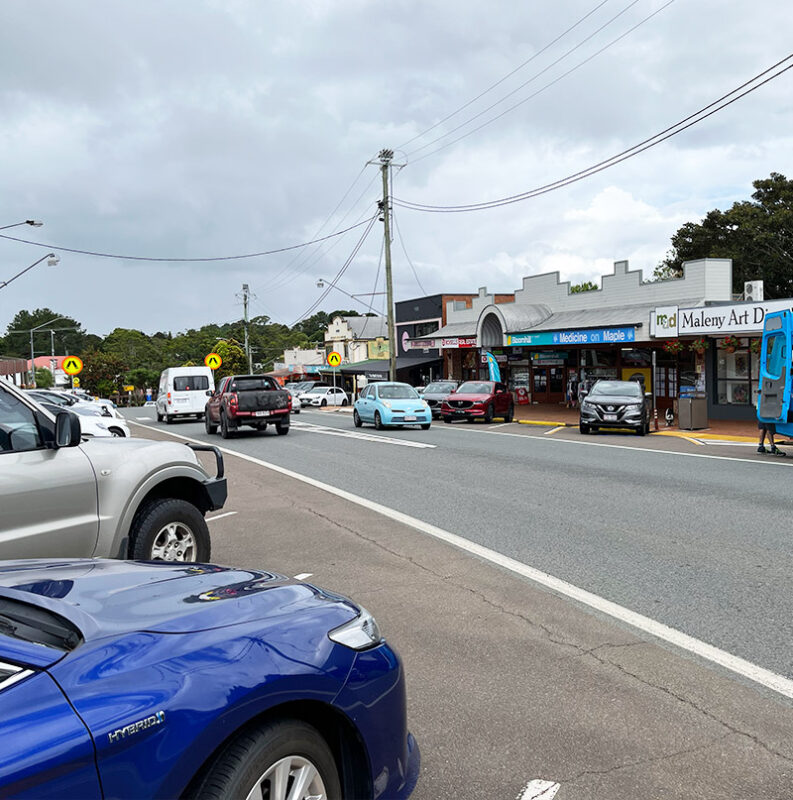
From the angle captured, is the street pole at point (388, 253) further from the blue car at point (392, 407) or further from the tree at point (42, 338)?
the tree at point (42, 338)

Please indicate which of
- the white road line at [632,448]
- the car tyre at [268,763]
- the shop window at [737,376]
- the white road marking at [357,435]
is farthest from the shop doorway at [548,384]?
the car tyre at [268,763]

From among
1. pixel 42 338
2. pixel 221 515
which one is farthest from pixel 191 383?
pixel 42 338

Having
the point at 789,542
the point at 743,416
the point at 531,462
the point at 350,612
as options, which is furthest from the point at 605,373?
the point at 350,612

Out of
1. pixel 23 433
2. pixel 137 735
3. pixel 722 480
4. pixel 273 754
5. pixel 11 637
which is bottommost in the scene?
pixel 722 480

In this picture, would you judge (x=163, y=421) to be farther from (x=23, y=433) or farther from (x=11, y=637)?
(x=11, y=637)

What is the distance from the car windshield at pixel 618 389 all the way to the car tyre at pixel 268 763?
2066 centimetres

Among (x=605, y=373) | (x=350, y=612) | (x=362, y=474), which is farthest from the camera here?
(x=605, y=373)

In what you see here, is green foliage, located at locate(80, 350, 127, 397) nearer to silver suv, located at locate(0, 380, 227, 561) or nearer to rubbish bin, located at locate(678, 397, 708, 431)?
rubbish bin, located at locate(678, 397, 708, 431)

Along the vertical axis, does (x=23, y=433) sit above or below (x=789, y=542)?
above

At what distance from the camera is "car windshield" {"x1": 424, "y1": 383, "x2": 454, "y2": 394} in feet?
106

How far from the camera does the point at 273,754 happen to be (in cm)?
216

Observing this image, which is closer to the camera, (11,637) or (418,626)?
(11,637)

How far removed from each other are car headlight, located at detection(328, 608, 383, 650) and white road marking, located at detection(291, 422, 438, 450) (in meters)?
14.8

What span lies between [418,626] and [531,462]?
31.7ft
